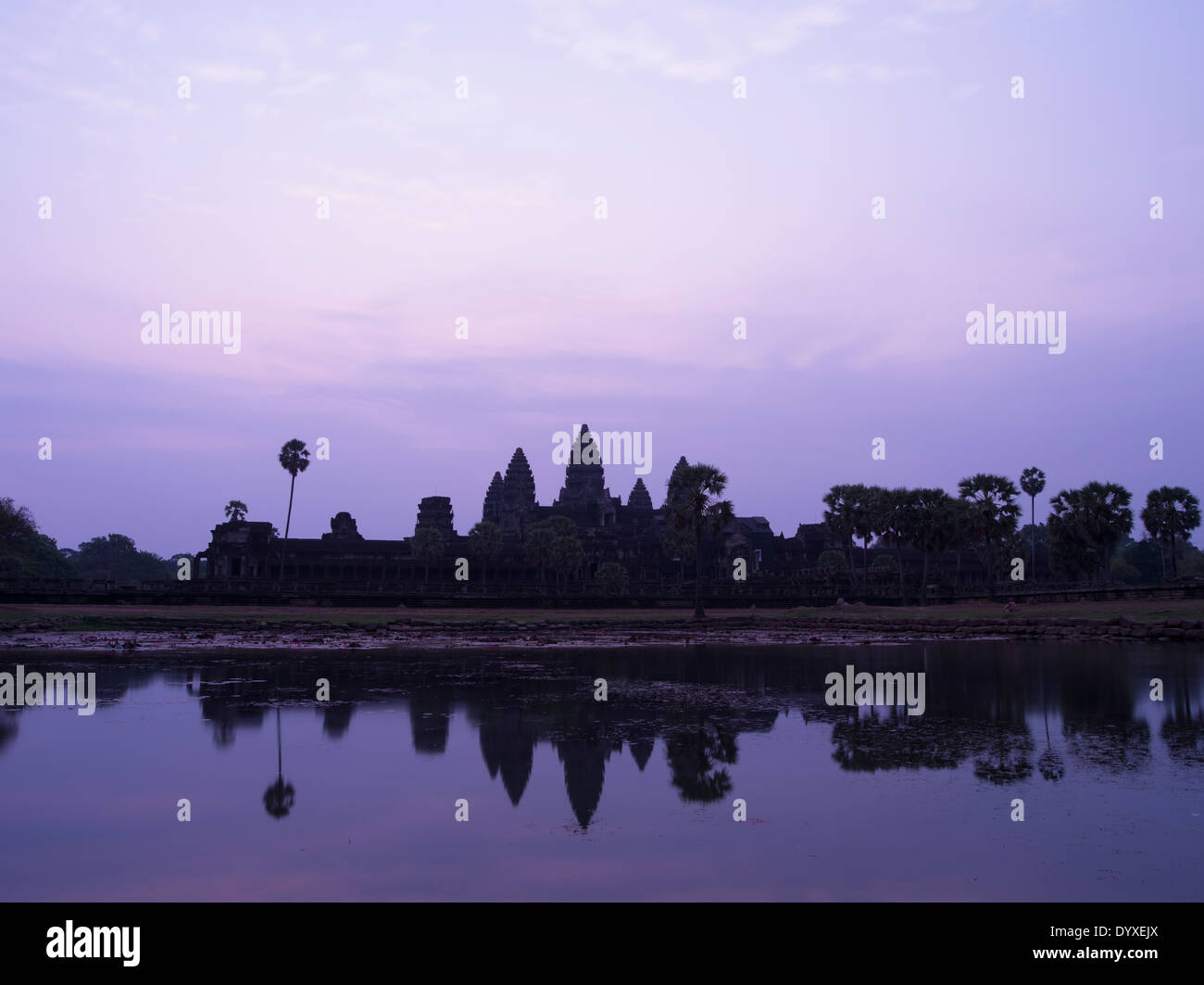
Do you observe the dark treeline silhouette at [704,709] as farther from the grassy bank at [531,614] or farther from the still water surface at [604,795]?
the grassy bank at [531,614]

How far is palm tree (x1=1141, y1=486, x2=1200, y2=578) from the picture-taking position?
76.6 meters

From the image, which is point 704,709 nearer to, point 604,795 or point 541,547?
point 604,795

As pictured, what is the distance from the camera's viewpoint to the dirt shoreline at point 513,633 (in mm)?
36562

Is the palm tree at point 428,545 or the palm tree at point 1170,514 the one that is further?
the palm tree at point 428,545

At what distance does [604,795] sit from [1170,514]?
81061 mm

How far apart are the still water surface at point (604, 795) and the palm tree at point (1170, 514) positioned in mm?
64854

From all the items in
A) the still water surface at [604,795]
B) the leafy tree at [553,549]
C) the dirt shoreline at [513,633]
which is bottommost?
the dirt shoreline at [513,633]

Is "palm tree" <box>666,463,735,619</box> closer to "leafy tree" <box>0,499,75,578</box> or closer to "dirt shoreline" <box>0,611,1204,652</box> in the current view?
"dirt shoreline" <box>0,611,1204,652</box>

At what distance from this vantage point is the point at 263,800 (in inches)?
426

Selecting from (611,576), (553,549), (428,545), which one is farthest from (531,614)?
(428,545)

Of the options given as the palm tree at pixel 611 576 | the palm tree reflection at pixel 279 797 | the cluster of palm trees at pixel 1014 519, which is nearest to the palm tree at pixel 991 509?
the cluster of palm trees at pixel 1014 519
